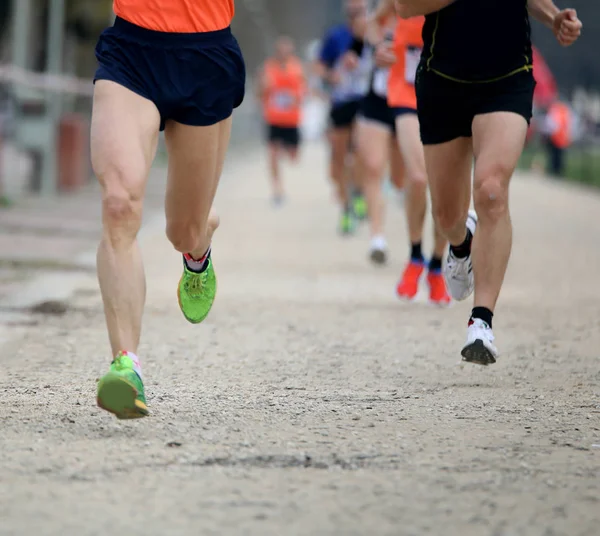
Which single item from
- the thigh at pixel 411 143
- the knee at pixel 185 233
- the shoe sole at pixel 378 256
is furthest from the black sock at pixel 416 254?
the knee at pixel 185 233

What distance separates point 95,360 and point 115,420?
4.70ft

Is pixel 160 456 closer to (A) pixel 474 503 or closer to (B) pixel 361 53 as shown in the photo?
(A) pixel 474 503

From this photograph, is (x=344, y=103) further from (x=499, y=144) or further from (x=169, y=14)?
(x=169, y=14)

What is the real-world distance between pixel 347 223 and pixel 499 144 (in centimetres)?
830

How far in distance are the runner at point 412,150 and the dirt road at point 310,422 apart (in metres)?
0.19

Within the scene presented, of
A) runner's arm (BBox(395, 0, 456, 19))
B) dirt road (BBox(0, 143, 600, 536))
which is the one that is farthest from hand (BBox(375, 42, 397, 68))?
runner's arm (BBox(395, 0, 456, 19))

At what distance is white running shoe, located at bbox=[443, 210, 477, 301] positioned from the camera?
6.58 meters

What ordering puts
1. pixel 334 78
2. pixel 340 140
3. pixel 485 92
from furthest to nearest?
pixel 340 140, pixel 334 78, pixel 485 92

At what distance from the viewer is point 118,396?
427 cm

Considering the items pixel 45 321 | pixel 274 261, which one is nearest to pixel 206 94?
pixel 45 321

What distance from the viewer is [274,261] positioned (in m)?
11.1

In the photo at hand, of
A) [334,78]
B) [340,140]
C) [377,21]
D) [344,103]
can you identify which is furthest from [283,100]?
[377,21]

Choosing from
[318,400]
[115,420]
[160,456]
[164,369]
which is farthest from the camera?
[164,369]

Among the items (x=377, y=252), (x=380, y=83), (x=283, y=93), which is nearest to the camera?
(x=380, y=83)
